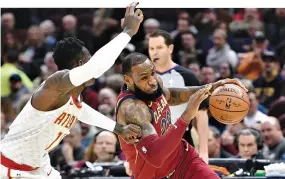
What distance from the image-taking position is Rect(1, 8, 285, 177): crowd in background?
11.0 m

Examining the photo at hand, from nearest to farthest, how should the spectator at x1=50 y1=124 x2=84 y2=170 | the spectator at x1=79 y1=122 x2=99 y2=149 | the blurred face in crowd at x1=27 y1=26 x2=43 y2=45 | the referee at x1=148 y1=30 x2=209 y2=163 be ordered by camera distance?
the referee at x1=148 y1=30 x2=209 y2=163, the spectator at x1=50 y1=124 x2=84 y2=170, the spectator at x1=79 y1=122 x2=99 y2=149, the blurred face in crowd at x1=27 y1=26 x2=43 y2=45

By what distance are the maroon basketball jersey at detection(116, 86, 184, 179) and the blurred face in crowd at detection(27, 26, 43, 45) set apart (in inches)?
312

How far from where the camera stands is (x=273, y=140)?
34.0ft

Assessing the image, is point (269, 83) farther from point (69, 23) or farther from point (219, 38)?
point (69, 23)

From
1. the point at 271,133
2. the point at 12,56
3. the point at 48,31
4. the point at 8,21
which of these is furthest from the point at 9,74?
the point at 271,133

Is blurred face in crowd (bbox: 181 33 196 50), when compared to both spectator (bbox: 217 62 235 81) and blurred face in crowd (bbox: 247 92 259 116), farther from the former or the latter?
blurred face in crowd (bbox: 247 92 259 116)

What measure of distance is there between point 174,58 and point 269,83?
1.85m

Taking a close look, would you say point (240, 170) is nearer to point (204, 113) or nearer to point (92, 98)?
point (204, 113)

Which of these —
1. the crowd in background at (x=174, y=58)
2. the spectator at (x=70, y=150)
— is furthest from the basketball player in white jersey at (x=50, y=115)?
the spectator at (x=70, y=150)

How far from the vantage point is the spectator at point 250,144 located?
9.87 meters

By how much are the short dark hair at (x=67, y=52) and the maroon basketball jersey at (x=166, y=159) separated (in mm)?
629

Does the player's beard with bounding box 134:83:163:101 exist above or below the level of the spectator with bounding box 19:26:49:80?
below

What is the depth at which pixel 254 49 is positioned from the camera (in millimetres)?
12930

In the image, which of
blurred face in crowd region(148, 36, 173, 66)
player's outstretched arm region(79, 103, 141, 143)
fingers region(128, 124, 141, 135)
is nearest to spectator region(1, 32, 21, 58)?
blurred face in crowd region(148, 36, 173, 66)
